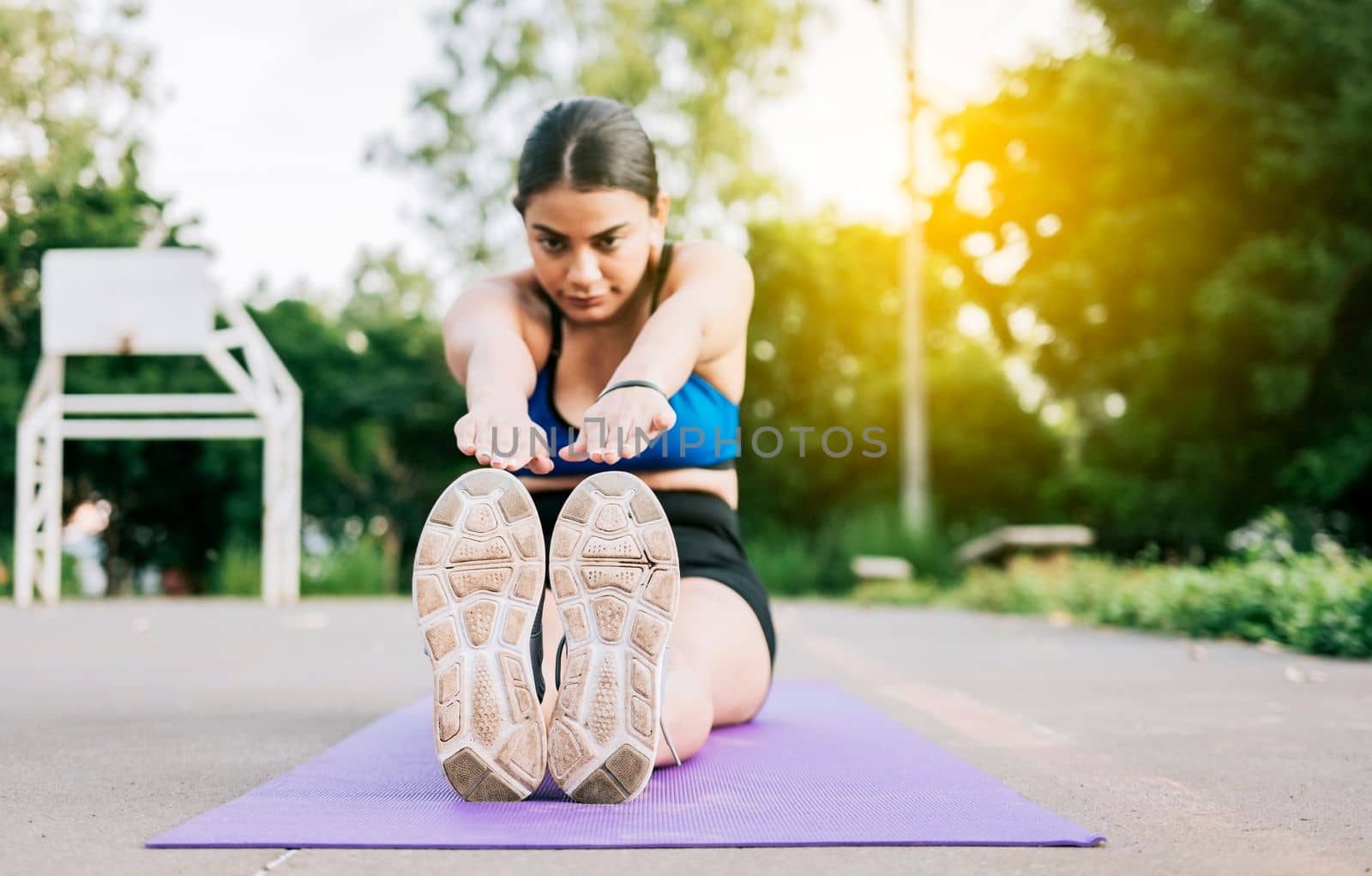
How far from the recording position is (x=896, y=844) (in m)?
1.90

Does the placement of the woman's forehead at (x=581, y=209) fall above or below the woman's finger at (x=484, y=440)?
above

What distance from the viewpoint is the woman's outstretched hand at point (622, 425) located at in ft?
7.44

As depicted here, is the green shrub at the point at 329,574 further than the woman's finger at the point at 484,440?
Yes

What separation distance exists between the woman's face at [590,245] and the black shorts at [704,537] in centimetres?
45

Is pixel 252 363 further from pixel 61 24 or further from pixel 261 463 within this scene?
pixel 61 24

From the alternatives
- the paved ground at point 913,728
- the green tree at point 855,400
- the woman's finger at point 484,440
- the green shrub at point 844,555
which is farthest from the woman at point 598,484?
the green tree at point 855,400

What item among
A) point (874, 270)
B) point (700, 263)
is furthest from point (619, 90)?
point (700, 263)

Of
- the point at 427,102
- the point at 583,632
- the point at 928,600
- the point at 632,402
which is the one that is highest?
the point at 427,102

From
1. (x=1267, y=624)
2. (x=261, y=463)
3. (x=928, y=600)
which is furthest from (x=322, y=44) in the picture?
(x=1267, y=624)

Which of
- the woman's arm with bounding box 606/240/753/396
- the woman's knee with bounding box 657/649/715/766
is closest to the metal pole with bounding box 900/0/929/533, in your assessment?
the woman's arm with bounding box 606/240/753/396

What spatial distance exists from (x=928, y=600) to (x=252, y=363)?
23.1 feet

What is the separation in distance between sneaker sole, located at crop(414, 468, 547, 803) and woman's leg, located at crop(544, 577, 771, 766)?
0.13 metres

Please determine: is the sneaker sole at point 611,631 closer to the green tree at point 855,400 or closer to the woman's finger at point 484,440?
the woman's finger at point 484,440

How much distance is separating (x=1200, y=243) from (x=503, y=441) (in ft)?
37.9
